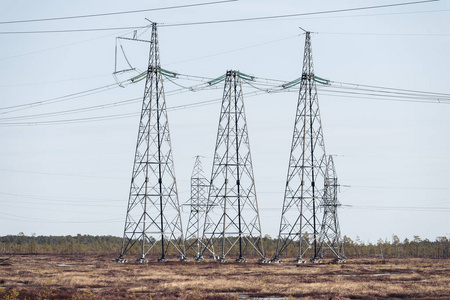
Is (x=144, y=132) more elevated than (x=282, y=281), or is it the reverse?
(x=144, y=132)

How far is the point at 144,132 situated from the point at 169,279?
2361 cm

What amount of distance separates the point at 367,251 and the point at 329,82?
100990 millimetres

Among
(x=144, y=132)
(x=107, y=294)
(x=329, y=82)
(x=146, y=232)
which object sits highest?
(x=329, y=82)

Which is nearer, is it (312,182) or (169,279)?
(169,279)

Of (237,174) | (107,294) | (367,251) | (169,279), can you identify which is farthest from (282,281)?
(367,251)

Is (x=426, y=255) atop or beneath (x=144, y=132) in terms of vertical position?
beneath

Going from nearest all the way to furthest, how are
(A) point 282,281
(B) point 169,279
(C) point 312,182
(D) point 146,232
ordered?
(A) point 282,281, (B) point 169,279, (D) point 146,232, (C) point 312,182

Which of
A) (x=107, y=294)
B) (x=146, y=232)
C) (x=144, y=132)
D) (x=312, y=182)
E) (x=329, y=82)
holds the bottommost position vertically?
(x=107, y=294)

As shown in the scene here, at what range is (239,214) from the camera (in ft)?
249

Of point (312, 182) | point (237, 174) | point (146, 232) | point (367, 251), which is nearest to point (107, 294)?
point (146, 232)

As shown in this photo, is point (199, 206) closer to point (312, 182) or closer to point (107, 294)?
point (312, 182)

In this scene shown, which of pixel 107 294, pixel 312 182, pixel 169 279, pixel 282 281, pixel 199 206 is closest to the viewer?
pixel 107 294

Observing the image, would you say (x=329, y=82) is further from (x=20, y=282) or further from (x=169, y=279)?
(x=20, y=282)

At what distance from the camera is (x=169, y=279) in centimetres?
5562
